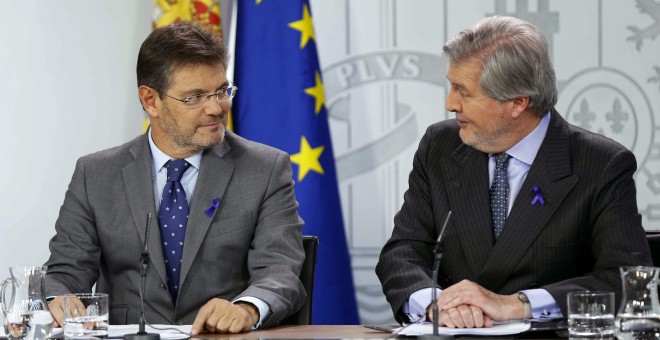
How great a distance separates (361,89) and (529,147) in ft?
5.10

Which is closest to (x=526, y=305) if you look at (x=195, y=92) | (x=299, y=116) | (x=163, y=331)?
(x=163, y=331)

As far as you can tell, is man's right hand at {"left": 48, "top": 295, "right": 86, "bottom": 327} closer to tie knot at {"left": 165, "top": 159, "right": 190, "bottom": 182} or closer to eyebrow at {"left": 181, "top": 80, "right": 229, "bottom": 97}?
tie knot at {"left": 165, "top": 159, "right": 190, "bottom": 182}

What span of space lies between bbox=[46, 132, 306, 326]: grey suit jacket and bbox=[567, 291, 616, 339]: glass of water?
96 cm

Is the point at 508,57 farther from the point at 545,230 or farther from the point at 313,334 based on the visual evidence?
the point at 313,334

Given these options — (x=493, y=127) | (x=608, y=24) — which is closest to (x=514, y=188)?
(x=493, y=127)

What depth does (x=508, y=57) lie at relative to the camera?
305 centimetres

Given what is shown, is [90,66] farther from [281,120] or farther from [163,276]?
[163,276]

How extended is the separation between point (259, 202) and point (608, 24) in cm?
204

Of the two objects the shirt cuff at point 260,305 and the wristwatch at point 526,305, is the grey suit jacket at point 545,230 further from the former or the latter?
the shirt cuff at point 260,305

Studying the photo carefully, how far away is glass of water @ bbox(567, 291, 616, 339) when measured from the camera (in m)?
2.34

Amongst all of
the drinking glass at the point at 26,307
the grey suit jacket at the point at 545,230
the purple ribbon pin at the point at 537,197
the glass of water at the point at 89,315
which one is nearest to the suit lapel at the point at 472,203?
the grey suit jacket at the point at 545,230

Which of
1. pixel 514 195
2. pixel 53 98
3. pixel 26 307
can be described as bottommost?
pixel 26 307

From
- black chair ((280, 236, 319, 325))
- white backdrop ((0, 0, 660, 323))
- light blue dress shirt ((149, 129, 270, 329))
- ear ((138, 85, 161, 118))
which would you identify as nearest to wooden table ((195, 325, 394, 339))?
black chair ((280, 236, 319, 325))

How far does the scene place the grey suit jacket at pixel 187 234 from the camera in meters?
3.14
